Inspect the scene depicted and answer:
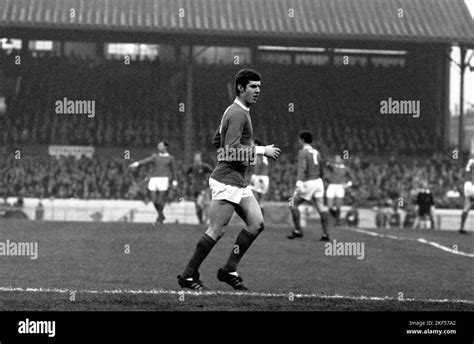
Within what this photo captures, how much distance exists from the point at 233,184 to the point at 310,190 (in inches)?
428

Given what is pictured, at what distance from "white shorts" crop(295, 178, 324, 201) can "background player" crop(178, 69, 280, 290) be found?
10.6 metres

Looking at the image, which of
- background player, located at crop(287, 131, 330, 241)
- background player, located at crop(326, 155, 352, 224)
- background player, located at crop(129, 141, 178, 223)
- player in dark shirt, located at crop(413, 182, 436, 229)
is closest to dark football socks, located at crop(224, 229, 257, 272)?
background player, located at crop(287, 131, 330, 241)

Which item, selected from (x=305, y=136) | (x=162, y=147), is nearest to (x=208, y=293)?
(x=305, y=136)

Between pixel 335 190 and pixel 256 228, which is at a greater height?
pixel 335 190

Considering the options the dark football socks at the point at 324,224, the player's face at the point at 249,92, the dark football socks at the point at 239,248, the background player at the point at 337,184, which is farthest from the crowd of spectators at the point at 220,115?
the player's face at the point at 249,92

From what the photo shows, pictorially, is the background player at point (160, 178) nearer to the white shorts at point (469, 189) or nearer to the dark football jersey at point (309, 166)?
the dark football jersey at point (309, 166)

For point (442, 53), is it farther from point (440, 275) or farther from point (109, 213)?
point (440, 275)

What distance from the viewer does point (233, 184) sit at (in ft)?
36.2

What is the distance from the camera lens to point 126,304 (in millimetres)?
9844

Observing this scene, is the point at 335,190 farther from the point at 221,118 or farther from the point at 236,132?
the point at 236,132

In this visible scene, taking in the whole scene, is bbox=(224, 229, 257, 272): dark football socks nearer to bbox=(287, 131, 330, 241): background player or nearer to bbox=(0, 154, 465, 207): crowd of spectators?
bbox=(287, 131, 330, 241): background player

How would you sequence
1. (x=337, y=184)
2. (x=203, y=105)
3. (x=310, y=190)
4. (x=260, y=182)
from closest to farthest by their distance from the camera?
(x=310, y=190) → (x=260, y=182) → (x=337, y=184) → (x=203, y=105)
